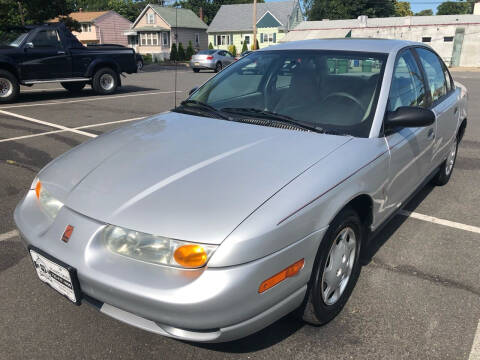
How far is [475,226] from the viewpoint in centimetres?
396

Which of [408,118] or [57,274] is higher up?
[408,118]

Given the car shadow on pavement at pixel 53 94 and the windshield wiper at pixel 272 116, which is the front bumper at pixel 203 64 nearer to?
the car shadow on pavement at pixel 53 94

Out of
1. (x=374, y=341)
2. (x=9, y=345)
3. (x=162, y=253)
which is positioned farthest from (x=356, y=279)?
(x=9, y=345)

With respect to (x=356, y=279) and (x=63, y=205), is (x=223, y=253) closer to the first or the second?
(x=63, y=205)

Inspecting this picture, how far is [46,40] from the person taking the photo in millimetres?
11305

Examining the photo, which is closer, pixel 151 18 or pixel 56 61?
pixel 56 61

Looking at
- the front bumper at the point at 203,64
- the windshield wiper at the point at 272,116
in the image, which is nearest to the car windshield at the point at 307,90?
the windshield wiper at the point at 272,116

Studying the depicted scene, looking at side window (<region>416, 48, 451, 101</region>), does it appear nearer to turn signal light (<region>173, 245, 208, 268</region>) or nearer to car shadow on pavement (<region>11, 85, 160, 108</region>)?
turn signal light (<region>173, 245, 208, 268</region>)

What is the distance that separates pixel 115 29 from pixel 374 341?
66.7 m

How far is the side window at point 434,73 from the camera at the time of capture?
393cm

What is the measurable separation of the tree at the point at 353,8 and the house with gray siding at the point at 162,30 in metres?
20.9

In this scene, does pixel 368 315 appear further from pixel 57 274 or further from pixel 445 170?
pixel 445 170

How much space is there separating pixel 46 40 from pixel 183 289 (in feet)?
37.6

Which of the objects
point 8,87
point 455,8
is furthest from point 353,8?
point 8,87
